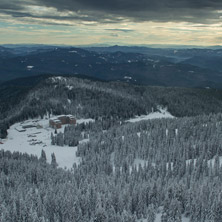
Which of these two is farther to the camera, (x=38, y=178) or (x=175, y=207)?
(x=38, y=178)

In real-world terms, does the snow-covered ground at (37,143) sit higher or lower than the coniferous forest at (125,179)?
lower

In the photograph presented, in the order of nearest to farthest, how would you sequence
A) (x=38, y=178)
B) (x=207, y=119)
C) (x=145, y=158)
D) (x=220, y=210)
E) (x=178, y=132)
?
(x=220, y=210) → (x=38, y=178) → (x=145, y=158) → (x=178, y=132) → (x=207, y=119)

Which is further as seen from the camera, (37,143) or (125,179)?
(37,143)

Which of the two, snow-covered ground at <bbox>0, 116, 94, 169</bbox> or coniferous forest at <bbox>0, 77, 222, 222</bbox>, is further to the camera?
snow-covered ground at <bbox>0, 116, 94, 169</bbox>

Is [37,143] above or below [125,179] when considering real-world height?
below

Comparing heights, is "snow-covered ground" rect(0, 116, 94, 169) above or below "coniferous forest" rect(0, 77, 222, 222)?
below

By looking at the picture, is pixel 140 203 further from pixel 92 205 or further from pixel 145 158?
pixel 145 158

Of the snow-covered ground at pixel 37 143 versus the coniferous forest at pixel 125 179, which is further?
the snow-covered ground at pixel 37 143

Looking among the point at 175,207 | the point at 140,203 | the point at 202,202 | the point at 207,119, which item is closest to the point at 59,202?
the point at 140,203
